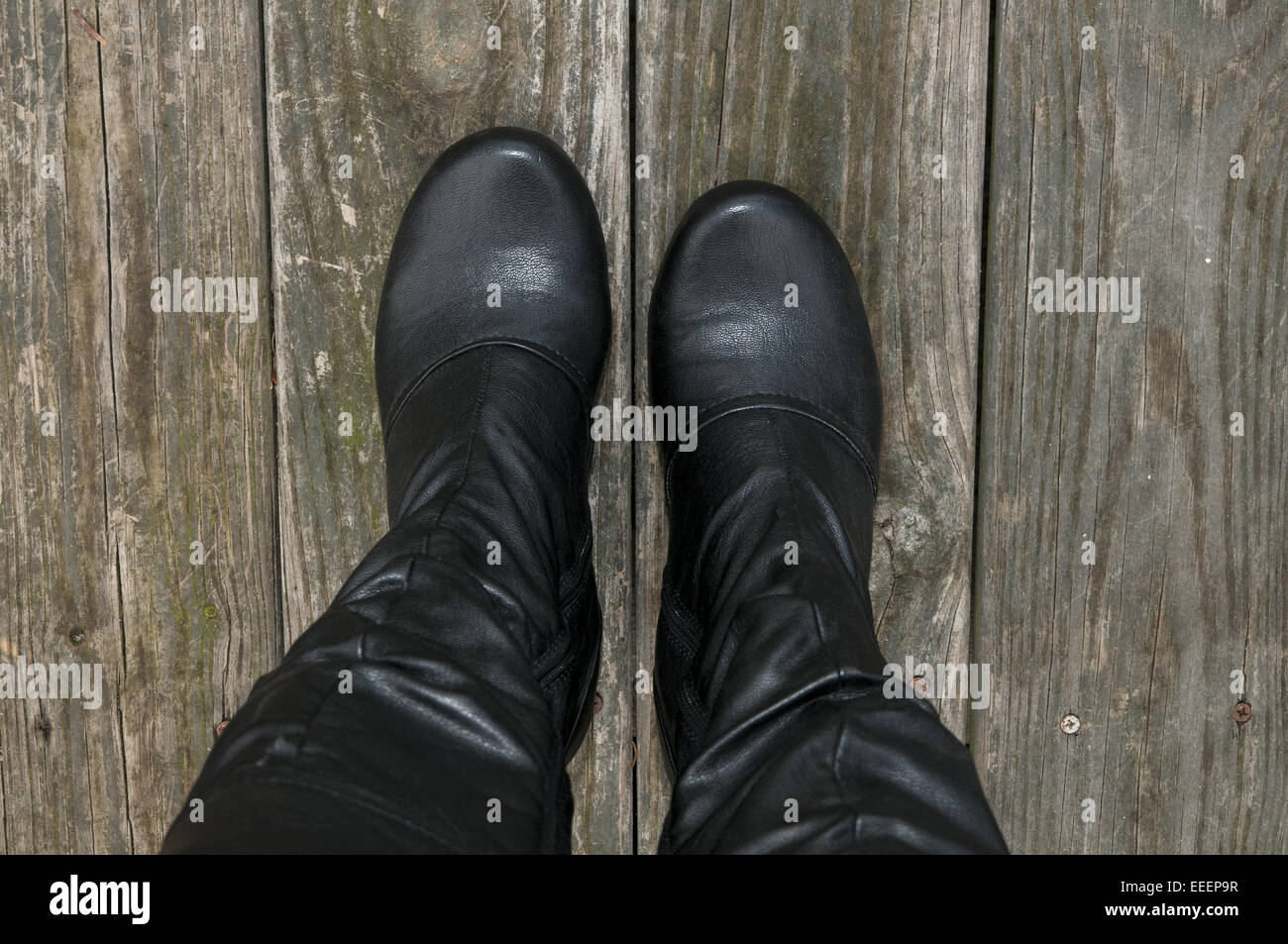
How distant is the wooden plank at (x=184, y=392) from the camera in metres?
0.93

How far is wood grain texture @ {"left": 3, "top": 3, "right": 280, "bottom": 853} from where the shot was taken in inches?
Result: 36.6

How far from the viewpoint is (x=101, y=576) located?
1011 millimetres

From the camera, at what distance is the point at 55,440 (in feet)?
3.24

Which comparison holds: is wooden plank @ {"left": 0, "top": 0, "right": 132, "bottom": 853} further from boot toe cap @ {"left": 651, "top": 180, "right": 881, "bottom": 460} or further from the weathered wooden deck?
boot toe cap @ {"left": 651, "top": 180, "right": 881, "bottom": 460}

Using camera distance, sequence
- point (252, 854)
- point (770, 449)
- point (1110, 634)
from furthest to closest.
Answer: point (1110, 634) < point (770, 449) < point (252, 854)

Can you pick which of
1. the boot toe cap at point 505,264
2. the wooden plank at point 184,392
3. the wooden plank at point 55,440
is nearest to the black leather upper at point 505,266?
the boot toe cap at point 505,264

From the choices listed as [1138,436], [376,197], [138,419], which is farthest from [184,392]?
[1138,436]

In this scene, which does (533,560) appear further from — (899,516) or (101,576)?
(101,576)

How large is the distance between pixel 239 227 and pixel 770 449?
1.84ft

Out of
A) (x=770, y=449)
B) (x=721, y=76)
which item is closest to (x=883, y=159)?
(x=721, y=76)

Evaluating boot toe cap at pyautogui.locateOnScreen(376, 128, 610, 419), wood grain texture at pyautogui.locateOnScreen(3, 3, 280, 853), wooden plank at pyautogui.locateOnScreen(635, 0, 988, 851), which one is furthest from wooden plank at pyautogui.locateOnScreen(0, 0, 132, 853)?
wooden plank at pyautogui.locateOnScreen(635, 0, 988, 851)

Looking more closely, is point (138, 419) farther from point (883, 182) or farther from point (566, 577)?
point (883, 182)

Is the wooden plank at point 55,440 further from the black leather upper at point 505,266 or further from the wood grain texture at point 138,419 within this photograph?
the black leather upper at point 505,266

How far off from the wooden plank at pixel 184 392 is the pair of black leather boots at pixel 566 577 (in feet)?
0.54
